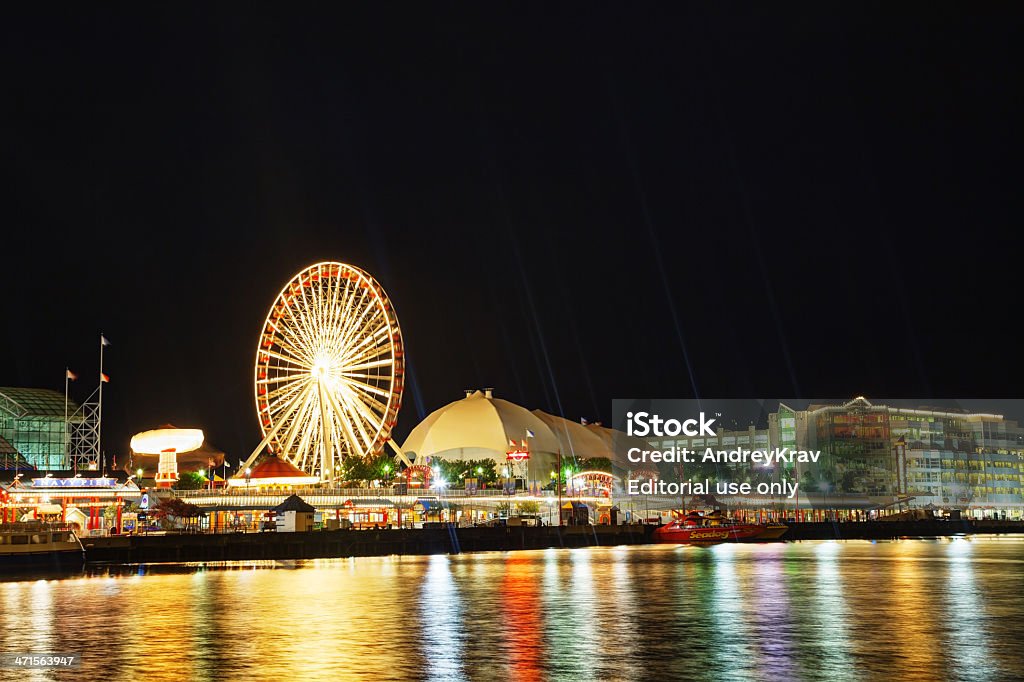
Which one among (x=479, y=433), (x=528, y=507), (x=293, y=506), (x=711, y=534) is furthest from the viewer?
(x=479, y=433)

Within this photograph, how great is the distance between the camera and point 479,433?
591 ft

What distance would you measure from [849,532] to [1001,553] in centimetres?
4395

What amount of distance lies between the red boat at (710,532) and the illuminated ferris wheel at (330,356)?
110 feet

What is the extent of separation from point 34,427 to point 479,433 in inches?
2457

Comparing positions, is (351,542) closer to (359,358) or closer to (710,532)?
(359,358)

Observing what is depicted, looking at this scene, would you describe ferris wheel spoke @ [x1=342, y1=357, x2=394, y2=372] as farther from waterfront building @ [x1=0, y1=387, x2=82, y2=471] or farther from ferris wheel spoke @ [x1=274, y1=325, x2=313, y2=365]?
waterfront building @ [x1=0, y1=387, x2=82, y2=471]

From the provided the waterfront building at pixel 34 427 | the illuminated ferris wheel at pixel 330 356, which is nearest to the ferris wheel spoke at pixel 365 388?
the illuminated ferris wheel at pixel 330 356

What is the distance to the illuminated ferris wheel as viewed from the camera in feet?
348

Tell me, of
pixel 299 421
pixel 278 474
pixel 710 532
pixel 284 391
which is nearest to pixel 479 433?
pixel 710 532

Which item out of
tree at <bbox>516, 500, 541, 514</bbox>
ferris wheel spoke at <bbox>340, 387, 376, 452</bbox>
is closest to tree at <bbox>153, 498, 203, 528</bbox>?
ferris wheel spoke at <bbox>340, 387, 376, 452</bbox>

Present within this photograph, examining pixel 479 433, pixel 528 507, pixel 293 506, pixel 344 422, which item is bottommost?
pixel 528 507

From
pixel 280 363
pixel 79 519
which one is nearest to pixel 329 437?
pixel 280 363

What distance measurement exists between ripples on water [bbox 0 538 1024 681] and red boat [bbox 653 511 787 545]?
1873 inches

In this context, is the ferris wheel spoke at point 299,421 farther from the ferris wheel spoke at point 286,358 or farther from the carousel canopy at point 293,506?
the carousel canopy at point 293,506
